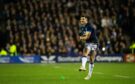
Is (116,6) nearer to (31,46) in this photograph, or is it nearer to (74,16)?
(74,16)

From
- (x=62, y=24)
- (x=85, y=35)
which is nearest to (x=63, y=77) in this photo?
(x=85, y=35)

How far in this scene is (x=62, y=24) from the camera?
36688 millimetres

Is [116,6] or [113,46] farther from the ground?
[116,6]

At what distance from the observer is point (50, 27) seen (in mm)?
36312

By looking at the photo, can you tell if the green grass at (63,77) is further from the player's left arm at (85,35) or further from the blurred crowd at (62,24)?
the blurred crowd at (62,24)

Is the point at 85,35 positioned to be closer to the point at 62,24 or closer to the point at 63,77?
the point at 63,77

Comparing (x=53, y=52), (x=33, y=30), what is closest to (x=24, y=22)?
(x=33, y=30)

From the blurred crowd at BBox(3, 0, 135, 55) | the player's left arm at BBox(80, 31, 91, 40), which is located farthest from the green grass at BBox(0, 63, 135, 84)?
the blurred crowd at BBox(3, 0, 135, 55)

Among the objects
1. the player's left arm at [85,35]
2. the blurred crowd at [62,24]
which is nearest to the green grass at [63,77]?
the player's left arm at [85,35]

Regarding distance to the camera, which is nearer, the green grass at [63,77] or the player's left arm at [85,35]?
the green grass at [63,77]

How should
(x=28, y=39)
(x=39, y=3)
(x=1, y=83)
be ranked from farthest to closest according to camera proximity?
(x=39, y=3) < (x=28, y=39) < (x=1, y=83)

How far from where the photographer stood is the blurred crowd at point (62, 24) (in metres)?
35.8

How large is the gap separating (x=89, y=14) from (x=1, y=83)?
21881 millimetres

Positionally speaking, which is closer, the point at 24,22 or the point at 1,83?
the point at 1,83
